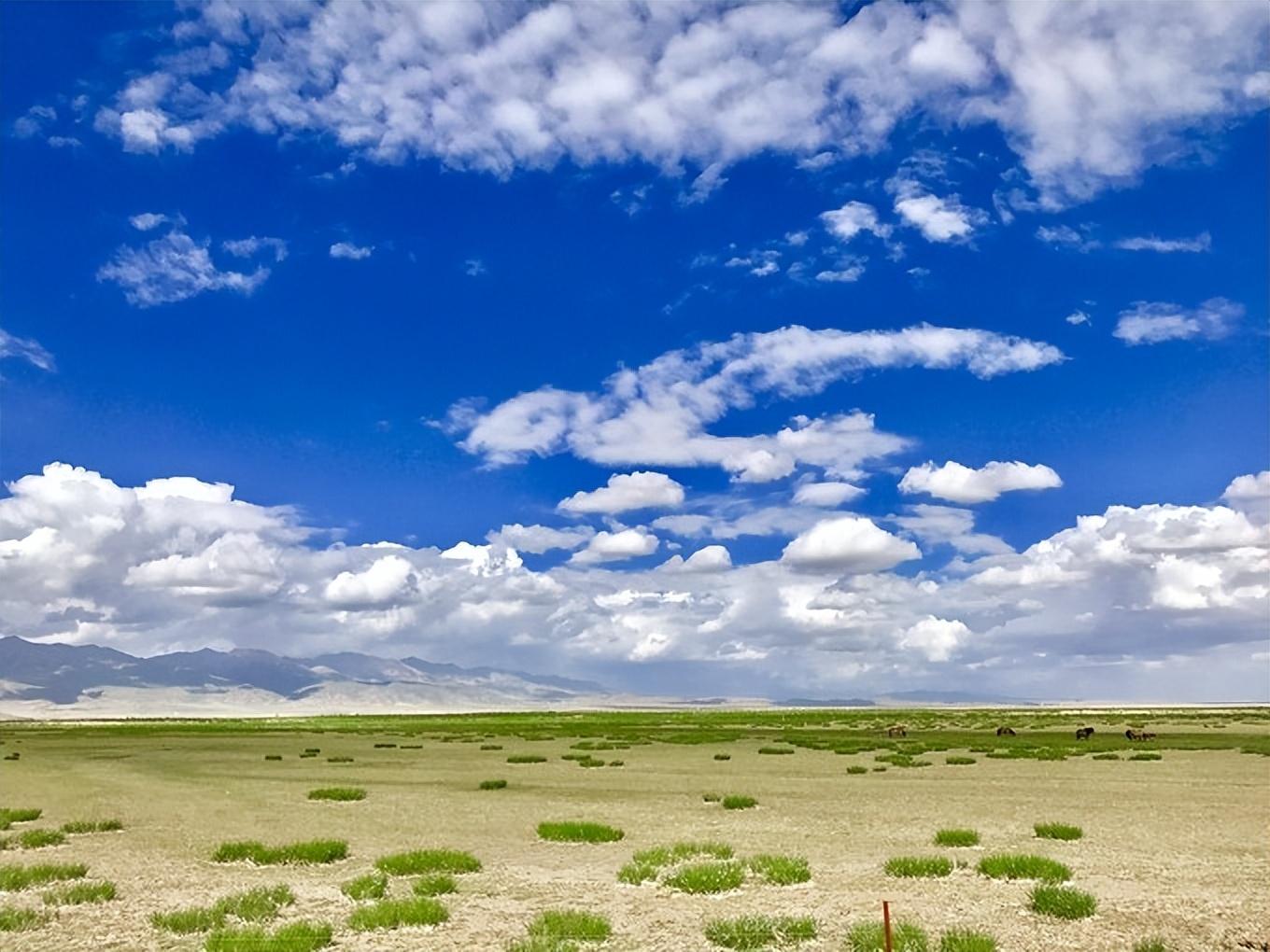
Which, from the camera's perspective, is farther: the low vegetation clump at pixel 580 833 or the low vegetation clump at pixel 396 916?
the low vegetation clump at pixel 580 833

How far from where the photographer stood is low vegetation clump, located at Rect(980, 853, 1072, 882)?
19.7 meters

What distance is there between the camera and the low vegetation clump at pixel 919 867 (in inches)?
811

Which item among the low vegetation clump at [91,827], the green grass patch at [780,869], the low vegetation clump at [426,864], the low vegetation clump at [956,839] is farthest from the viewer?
the low vegetation clump at [91,827]

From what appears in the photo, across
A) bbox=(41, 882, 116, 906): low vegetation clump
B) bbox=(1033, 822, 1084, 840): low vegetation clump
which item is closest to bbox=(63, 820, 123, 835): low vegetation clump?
bbox=(41, 882, 116, 906): low vegetation clump

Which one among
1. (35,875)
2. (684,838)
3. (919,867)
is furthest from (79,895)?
(919,867)

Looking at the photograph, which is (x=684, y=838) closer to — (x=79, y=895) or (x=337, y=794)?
(x=79, y=895)

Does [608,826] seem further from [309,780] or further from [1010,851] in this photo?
[309,780]

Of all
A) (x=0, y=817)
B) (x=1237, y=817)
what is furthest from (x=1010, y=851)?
(x=0, y=817)

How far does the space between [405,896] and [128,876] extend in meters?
7.56

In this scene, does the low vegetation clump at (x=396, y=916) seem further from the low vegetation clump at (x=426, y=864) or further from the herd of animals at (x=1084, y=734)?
the herd of animals at (x=1084, y=734)

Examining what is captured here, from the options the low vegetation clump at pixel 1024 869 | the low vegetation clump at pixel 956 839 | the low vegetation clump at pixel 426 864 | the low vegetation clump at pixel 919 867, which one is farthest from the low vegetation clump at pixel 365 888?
the low vegetation clump at pixel 956 839

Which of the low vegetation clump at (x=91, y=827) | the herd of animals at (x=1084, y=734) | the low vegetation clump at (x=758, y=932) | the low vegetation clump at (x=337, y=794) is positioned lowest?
the herd of animals at (x=1084, y=734)

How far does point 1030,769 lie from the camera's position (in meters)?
50.4

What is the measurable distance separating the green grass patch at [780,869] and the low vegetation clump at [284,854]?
1038cm
